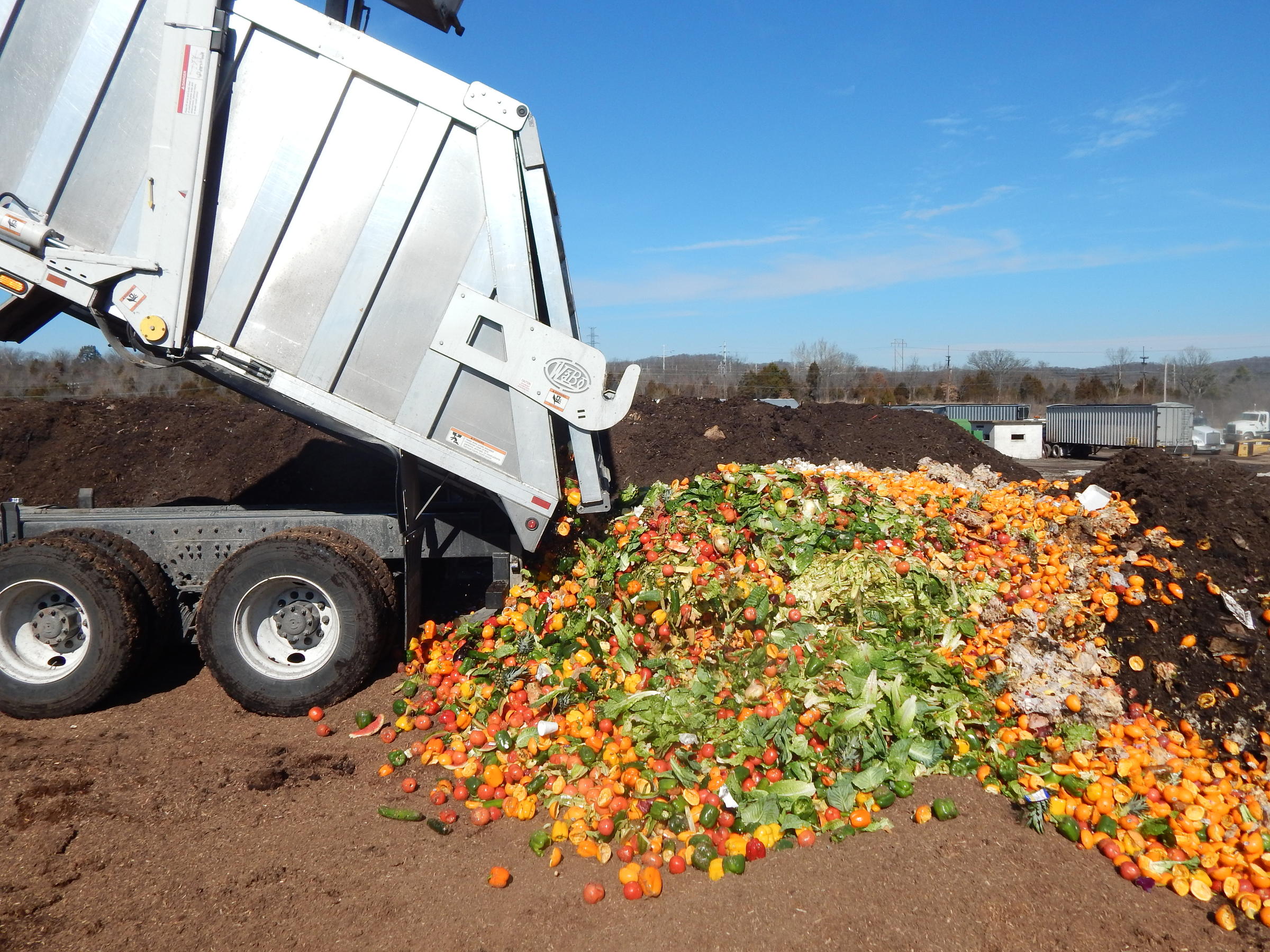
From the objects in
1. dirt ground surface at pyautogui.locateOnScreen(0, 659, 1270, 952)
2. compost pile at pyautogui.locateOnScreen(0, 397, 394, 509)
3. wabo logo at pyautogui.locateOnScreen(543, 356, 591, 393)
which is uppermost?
wabo logo at pyautogui.locateOnScreen(543, 356, 591, 393)

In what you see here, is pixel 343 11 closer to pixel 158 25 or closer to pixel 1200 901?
pixel 158 25

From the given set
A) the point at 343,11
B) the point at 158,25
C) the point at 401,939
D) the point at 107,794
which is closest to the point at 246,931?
the point at 401,939

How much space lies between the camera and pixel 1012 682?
4242 mm

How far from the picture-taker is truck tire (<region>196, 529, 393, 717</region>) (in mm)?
4738

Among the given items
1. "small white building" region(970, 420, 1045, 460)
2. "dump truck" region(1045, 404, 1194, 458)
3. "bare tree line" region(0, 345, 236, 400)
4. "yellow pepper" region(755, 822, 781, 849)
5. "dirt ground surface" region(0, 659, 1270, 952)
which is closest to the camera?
"dirt ground surface" region(0, 659, 1270, 952)

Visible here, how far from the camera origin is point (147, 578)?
15.9ft

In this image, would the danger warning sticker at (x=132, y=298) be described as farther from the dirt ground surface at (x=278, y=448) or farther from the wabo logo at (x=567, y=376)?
the wabo logo at (x=567, y=376)

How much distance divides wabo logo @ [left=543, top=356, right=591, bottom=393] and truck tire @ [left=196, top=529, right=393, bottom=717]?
1.67m

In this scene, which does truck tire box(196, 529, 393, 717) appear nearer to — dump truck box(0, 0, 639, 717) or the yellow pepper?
dump truck box(0, 0, 639, 717)

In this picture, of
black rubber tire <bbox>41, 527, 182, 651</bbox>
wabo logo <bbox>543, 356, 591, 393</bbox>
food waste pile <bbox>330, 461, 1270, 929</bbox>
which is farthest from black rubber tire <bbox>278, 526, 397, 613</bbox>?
wabo logo <bbox>543, 356, 591, 393</bbox>

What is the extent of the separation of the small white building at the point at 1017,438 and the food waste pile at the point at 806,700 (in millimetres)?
23549

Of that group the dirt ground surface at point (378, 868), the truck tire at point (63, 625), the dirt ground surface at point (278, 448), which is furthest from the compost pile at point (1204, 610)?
the truck tire at point (63, 625)

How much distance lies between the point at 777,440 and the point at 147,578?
30.5ft

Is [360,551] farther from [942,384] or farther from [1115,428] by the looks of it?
[942,384]
